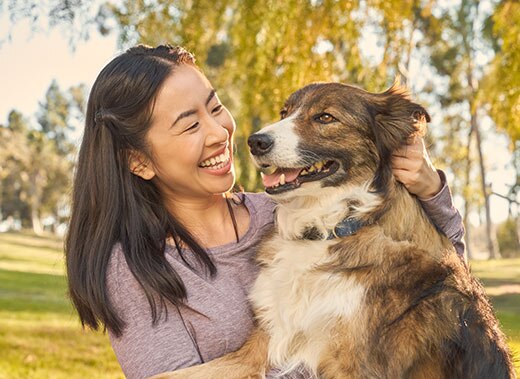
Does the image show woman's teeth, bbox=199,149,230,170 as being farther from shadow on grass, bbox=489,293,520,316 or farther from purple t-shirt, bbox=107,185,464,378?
shadow on grass, bbox=489,293,520,316

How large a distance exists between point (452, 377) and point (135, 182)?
1.63 metres

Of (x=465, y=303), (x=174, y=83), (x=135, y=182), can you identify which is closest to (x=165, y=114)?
(x=174, y=83)

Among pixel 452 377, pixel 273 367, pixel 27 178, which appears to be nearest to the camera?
pixel 452 377

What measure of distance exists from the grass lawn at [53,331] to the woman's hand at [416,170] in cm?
104

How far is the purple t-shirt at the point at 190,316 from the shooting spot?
3000 mm

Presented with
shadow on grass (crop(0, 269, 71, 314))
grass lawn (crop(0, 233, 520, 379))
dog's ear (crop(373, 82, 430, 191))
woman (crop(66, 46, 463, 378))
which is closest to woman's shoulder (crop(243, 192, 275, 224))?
woman (crop(66, 46, 463, 378))

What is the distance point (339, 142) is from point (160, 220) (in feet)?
2.92

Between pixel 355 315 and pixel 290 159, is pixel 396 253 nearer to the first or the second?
pixel 355 315

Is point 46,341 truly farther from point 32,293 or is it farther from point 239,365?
point 32,293

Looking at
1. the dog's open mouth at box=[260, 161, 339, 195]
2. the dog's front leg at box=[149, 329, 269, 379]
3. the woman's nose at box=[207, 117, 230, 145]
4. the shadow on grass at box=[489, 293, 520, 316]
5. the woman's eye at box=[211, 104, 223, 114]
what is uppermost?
the woman's eye at box=[211, 104, 223, 114]

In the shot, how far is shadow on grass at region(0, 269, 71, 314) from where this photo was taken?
1283 centimetres

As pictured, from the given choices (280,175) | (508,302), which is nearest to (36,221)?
(508,302)

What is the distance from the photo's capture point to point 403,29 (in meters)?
6.98

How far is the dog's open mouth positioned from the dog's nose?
9 centimetres
